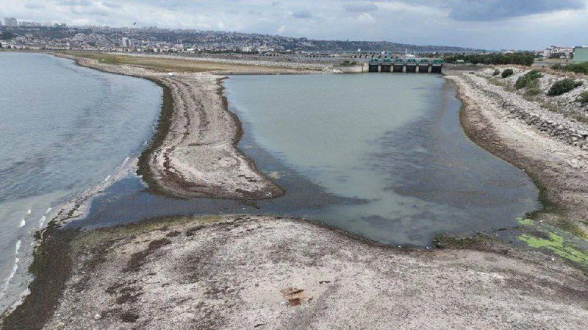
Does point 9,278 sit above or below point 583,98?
below

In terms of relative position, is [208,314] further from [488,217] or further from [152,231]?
[488,217]

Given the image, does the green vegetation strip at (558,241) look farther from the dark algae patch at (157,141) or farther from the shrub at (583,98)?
the shrub at (583,98)

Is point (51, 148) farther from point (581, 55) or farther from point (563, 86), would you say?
point (581, 55)

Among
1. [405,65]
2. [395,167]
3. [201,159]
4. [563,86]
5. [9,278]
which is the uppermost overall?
[405,65]

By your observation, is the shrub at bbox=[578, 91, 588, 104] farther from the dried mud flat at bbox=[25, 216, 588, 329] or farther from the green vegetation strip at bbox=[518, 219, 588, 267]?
the dried mud flat at bbox=[25, 216, 588, 329]

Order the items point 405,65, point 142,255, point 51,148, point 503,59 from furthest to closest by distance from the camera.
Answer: point 405,65 → point 503,59 → point 51,148 → point 142,255

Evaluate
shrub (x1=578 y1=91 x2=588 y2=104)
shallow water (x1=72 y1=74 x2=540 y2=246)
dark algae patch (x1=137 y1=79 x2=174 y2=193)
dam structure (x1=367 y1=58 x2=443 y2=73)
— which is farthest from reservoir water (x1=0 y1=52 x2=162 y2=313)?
dam structure (x1=367 y1=58 x2=443 y2=73)

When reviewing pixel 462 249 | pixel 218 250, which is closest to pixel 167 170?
pixel 218 250

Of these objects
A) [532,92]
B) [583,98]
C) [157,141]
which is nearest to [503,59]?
[532,92]
